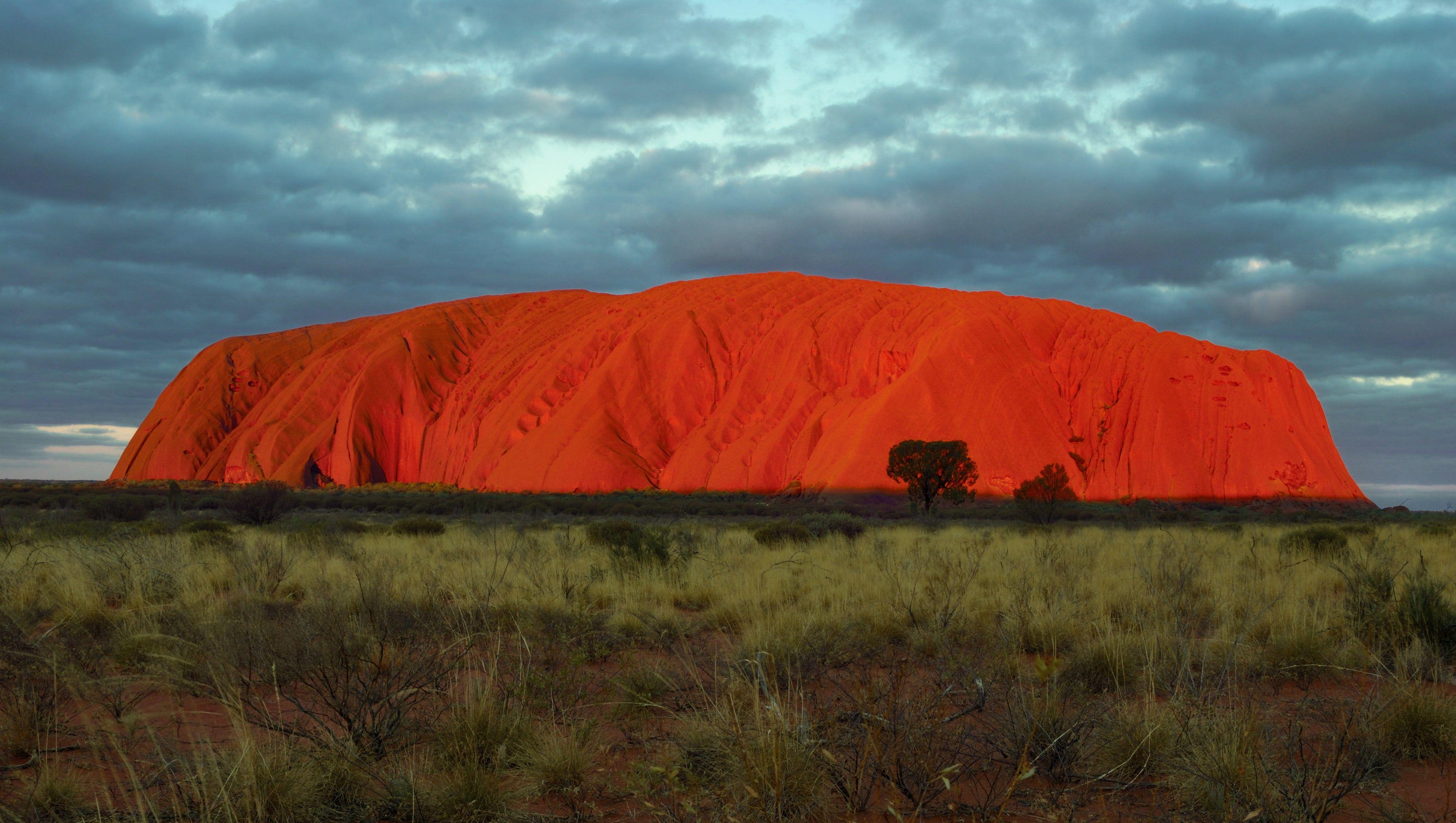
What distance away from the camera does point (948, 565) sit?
29.8 feet

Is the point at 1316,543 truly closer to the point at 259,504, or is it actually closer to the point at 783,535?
the point at 783,535

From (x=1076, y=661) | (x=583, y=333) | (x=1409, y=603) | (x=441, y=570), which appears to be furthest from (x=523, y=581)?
(x=583, y=333)

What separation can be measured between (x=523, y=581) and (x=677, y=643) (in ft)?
10.5

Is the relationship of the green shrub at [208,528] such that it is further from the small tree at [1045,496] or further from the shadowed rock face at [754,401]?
the shadowed rock face at [754,401]

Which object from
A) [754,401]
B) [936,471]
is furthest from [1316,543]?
[754,401]

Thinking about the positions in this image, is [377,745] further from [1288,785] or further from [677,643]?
[1288,785]

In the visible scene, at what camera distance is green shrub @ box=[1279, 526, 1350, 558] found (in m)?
12.5

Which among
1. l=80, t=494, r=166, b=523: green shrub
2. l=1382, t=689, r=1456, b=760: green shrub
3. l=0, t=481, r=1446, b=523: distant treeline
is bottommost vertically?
l=0, t=481, r=1446, b=523: distant treeline

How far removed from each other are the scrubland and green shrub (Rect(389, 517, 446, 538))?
24.8 feet

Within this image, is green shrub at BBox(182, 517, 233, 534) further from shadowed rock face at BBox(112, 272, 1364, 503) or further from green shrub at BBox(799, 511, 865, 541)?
shadowed rock face at BBox(112, 272, 1364, 503)

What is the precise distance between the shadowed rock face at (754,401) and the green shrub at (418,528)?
34.1 metres

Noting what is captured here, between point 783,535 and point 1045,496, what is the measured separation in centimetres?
2249

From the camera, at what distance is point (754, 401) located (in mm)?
62625

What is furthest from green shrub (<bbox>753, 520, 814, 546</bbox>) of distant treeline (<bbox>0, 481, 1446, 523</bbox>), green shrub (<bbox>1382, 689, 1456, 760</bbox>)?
green shrub (<bbox>1382, 689, 1456, 760</bbox>)
